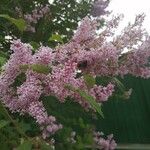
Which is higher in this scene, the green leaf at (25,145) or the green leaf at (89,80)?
the green leaf at (89,80)

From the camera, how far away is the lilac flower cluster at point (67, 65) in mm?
2086

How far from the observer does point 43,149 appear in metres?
2.22

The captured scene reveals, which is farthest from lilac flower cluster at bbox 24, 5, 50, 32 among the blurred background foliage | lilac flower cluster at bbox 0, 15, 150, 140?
lilac flower cluster at bbox 0, 15, 150, 140

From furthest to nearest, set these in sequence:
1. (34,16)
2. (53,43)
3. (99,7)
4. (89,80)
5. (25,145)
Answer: (99,7)
(34,16)
(53,43)
(89,80)
(25,145)

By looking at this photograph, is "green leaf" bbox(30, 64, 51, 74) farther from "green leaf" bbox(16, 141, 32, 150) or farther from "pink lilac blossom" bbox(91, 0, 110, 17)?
"pink lilac blossom" bbox(91, 0, 110, 17)

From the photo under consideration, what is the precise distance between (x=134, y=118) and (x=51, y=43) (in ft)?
31.5

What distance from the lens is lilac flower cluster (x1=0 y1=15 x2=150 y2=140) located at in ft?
6.84

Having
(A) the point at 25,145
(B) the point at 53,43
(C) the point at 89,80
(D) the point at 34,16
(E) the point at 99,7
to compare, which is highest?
(E) the point at 99,7

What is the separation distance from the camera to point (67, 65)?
2.12 metres

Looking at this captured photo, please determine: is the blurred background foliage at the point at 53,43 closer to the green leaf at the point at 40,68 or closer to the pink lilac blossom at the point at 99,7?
the pink lilac blossom at the point at 99,7

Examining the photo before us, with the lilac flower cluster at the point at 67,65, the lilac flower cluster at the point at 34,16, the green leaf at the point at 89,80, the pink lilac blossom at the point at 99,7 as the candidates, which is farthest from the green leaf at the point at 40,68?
the pink lilac blossom at the point at 99,7

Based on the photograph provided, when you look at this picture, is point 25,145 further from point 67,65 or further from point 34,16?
point 34,16

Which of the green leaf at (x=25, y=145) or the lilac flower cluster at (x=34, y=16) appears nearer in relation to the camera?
the green leaf at (x=25, y=145)

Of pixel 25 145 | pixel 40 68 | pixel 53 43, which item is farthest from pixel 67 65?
pixel 53 43
